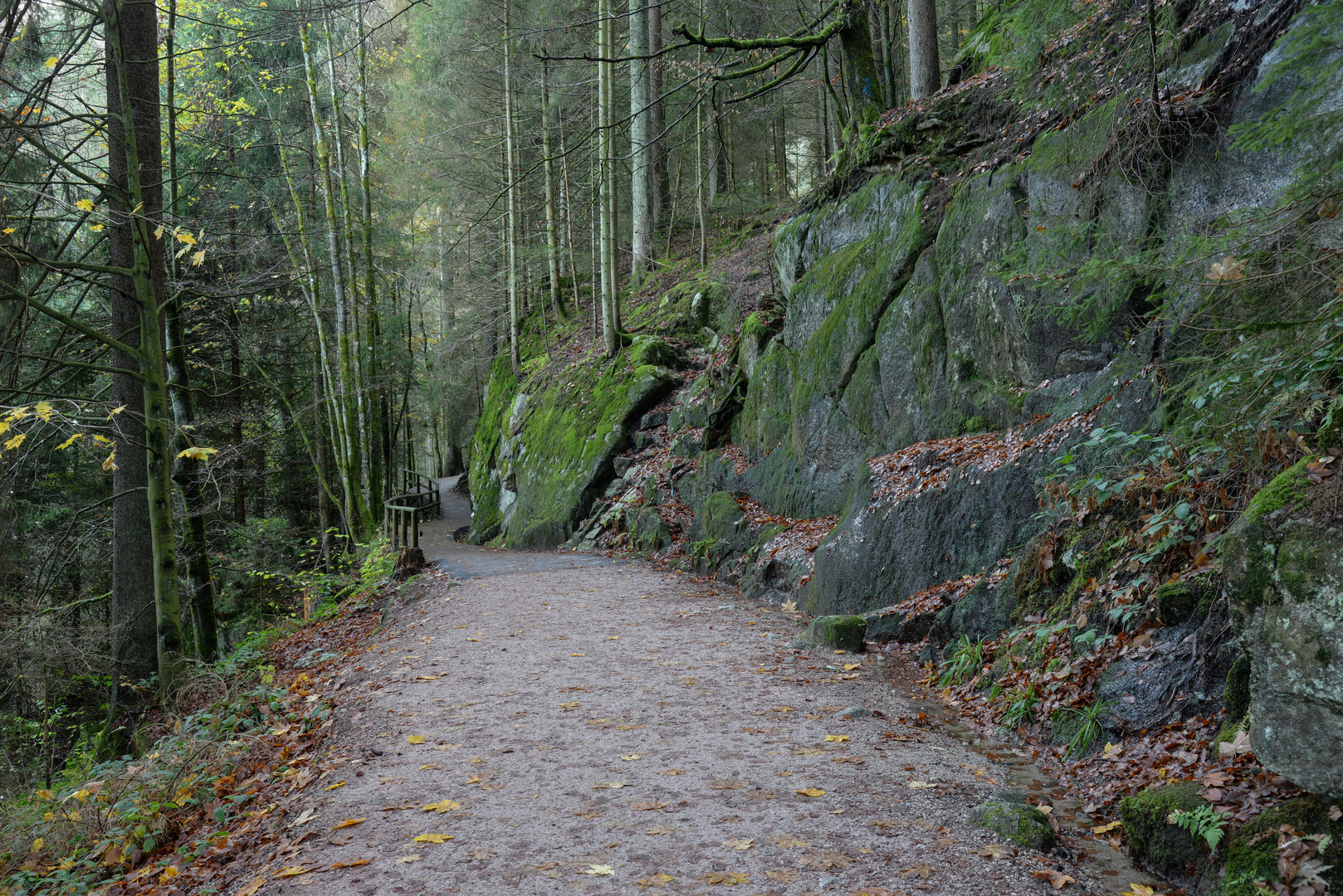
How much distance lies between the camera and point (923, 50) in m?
10.5

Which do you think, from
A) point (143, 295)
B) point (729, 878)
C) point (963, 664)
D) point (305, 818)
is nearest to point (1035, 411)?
point (963, 664)

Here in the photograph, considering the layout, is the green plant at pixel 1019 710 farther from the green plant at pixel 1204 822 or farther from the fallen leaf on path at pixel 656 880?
the fallen leaf on path at pixel 656 880

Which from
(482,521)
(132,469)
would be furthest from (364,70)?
(482,521)

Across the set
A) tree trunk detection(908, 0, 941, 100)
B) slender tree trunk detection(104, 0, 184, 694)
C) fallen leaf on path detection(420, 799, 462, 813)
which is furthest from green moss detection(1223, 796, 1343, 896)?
tree trunk detection(908, 0, 941, 100)

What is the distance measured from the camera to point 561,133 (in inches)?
845

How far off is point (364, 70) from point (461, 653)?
1281 cm

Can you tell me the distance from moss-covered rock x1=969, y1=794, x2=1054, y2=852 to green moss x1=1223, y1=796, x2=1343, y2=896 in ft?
2.12

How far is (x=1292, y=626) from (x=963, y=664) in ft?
9.86

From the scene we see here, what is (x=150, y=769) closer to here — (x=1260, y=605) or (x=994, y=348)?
(x=1260, y=605)

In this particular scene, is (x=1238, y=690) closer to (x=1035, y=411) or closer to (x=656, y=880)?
(x=656, y=880)

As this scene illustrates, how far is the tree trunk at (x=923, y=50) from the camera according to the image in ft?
33.6

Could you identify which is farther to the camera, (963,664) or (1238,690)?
(963,664)

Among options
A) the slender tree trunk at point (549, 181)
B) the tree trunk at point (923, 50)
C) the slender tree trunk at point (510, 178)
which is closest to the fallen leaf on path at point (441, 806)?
the tree trunk at point (923, 50)

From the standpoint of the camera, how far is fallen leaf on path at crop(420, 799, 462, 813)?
3.83 m
